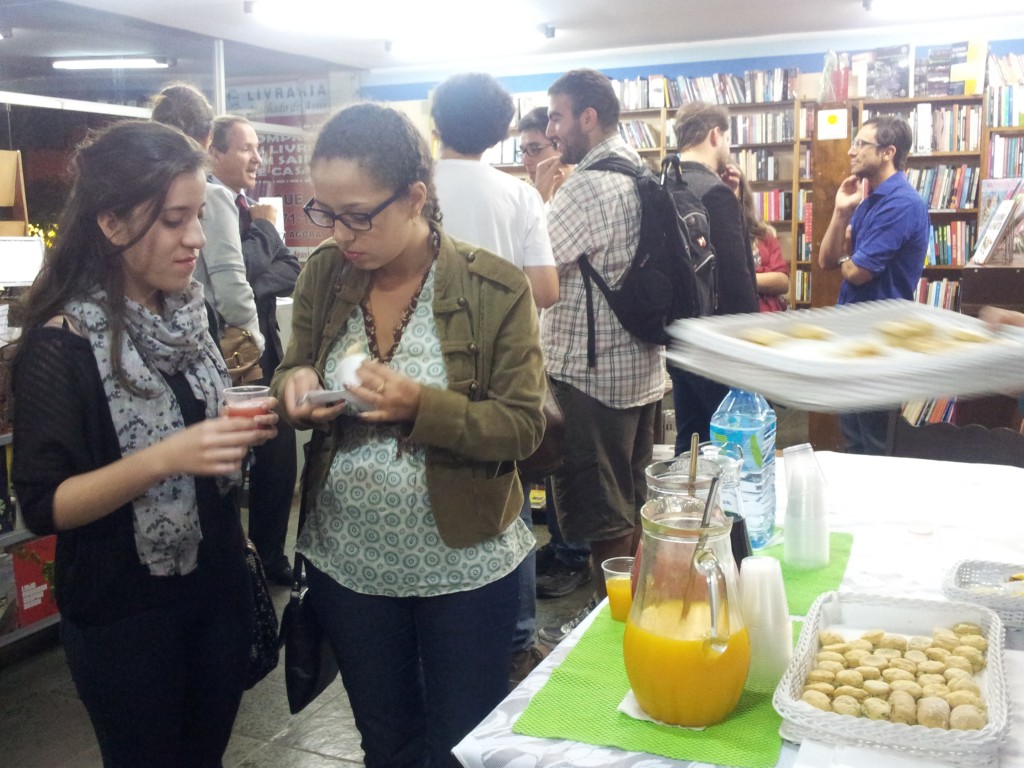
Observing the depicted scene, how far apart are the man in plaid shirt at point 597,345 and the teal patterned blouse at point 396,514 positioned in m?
1.16

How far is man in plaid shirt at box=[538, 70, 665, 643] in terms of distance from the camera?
8.30ft

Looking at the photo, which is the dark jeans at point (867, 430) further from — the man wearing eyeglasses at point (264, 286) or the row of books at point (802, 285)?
the row of books at point (802, 285)

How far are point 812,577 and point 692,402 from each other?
5.75 ft

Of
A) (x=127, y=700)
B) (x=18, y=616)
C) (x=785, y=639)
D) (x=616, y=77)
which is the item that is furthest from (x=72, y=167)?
(x=616, y=77)

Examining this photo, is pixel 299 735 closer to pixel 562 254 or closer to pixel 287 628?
pixel 287 628

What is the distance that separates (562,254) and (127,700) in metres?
1.63

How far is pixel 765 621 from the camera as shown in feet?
3.49

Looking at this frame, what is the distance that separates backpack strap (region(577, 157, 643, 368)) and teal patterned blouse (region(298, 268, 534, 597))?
1.17 metres

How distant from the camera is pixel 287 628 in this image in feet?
5.06

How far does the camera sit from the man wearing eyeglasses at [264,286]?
302 cm

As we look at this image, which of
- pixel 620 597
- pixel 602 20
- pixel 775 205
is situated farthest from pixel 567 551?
pixel 775 205

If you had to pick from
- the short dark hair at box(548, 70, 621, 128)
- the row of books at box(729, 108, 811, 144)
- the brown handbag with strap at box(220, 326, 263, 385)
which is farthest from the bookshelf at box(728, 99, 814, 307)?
the brown handbag with strap at box(220, 326, 263, 385)

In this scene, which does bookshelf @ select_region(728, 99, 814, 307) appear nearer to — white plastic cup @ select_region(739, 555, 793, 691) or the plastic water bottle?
the plastic water bottle

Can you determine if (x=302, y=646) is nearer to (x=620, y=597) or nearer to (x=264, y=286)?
(x=620, y=597)
